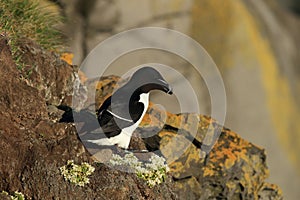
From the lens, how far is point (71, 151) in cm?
650

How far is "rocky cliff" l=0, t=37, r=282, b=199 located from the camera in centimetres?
622

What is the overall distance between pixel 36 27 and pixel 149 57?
779cm

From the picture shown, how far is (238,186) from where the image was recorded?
328 inches

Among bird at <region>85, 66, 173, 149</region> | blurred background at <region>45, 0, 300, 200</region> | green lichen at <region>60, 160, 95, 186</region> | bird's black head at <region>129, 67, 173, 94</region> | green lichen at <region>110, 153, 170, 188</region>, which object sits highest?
blurred background at <region>45, 0, 300, 200</region>

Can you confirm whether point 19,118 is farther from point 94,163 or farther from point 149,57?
point 149,57

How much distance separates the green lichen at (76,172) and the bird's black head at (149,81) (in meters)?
1.18

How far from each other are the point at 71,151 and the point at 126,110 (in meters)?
0.81

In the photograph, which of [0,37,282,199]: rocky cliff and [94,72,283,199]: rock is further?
[94,72,283,199]: rock

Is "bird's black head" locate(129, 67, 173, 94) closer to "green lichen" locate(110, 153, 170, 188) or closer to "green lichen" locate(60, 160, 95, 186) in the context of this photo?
"green lichen" locate(110, 153, 170, 188)

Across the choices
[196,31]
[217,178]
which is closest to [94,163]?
[217,178]

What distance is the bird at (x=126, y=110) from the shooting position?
22.7 ft

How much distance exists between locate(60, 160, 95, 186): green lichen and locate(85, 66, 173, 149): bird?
371 mm

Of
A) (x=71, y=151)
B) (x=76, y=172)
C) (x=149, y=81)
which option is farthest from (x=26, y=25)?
(x=76, y=172)

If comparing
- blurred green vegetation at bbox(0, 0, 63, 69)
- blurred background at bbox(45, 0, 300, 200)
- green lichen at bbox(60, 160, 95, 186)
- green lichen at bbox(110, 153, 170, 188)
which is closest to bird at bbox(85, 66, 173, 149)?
green lichen at bbox(110, 153, 170, 188)
